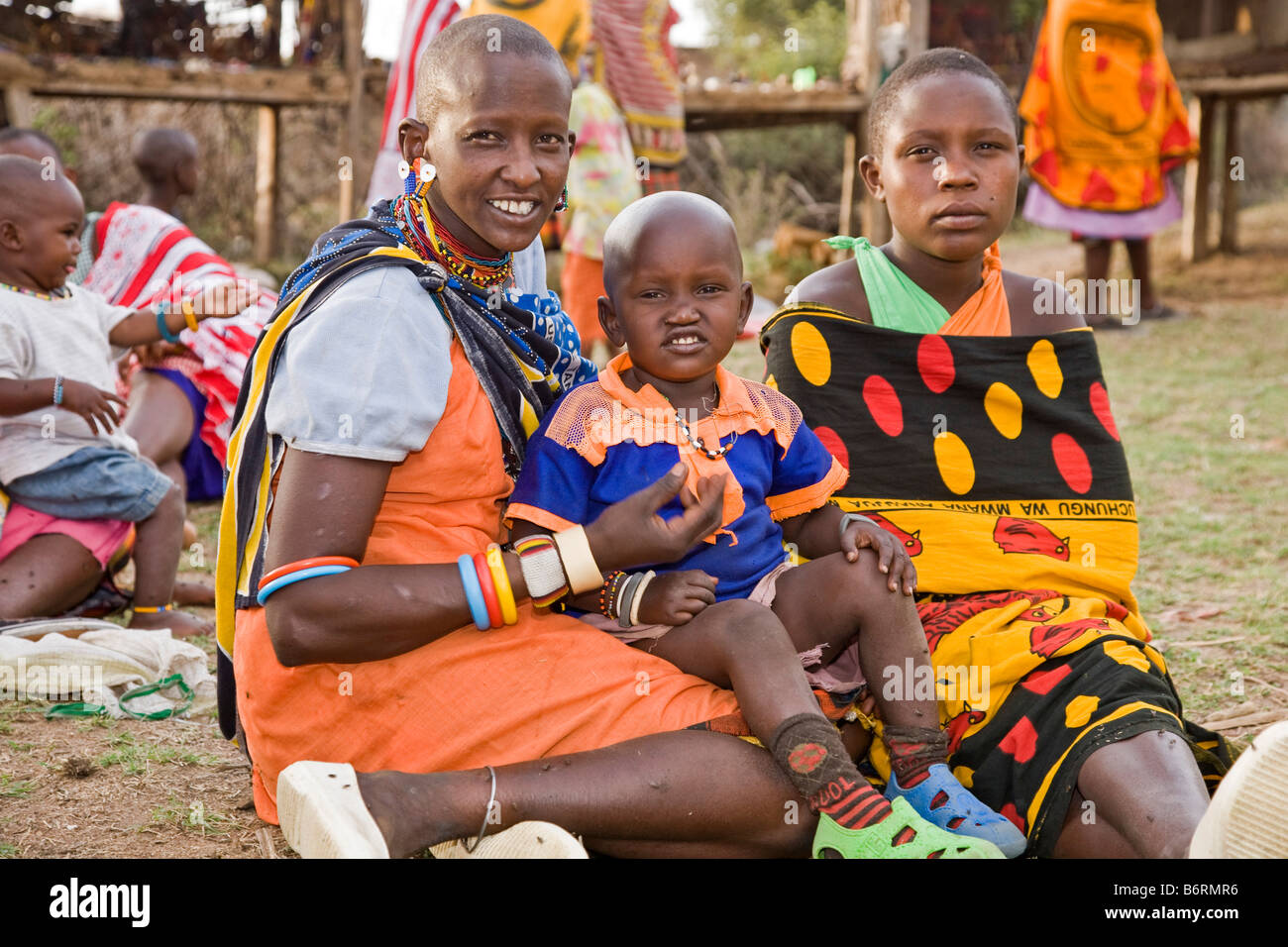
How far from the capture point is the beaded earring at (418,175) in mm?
2320

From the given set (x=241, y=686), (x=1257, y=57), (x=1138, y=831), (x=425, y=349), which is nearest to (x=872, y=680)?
(x=1138, y=831)

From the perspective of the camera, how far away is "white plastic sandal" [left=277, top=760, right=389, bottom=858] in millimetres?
1830

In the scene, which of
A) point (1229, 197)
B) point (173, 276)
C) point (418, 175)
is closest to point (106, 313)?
point (173, 276)

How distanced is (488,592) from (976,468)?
127 cm

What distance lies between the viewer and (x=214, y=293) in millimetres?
3877

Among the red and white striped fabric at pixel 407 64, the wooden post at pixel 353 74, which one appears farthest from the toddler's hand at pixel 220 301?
the wooden post at pixel 353 74

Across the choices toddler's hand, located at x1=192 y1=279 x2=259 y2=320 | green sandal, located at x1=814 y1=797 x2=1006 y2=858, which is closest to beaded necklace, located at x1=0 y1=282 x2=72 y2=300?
toddler's hand, located at x1=192 y1=279 x2=259 y2=320

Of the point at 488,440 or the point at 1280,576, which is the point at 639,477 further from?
the point at 1280,576

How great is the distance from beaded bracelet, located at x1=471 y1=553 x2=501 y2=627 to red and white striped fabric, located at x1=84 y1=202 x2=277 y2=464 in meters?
3.06

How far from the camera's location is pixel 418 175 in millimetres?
2350

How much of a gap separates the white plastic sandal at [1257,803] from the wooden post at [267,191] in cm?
866

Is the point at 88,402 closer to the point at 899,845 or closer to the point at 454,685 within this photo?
the point at 454,685

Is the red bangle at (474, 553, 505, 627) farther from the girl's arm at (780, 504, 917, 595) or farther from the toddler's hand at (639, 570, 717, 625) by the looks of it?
the girl's arm at (780, 504, 917, 595)

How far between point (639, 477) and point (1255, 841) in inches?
44.9
